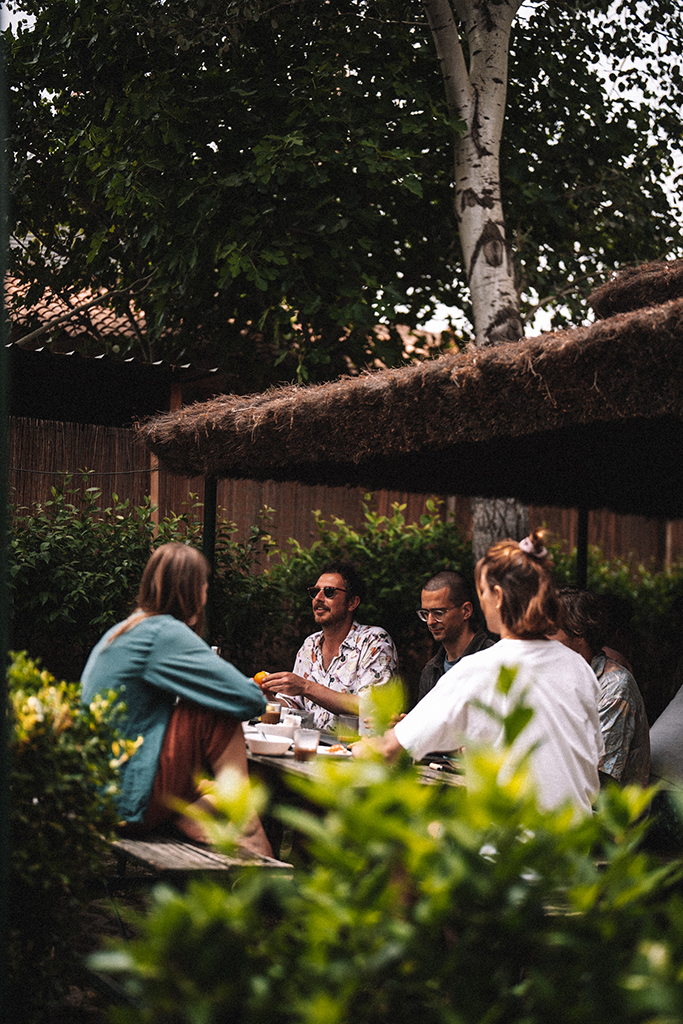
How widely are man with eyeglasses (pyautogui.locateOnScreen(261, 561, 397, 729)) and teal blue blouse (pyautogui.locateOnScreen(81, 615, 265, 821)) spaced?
5.96ft

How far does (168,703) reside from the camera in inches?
122

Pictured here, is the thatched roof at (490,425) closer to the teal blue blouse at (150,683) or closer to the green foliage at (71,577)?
the green foliage at (71,577)

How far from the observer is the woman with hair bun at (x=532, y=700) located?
2770mm

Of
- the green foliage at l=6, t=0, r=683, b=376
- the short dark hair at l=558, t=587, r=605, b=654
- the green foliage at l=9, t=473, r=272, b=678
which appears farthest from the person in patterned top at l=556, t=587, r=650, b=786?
the green foliage at l=6, t=0, r=683, b=376

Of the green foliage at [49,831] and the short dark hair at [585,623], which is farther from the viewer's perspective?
the short dark hair at [585,623]

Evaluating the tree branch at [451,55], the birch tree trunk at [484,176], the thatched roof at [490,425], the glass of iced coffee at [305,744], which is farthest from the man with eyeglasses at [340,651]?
the tree branch at [451,55]

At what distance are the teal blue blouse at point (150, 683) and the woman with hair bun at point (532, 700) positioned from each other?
0.57 meters

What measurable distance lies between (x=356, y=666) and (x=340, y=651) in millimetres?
147

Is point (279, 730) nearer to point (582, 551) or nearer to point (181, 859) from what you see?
point (181, 859)

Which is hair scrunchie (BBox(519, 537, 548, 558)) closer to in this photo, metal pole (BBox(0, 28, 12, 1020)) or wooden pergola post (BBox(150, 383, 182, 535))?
metal pole (BBox(0, 28, 12, 1020))

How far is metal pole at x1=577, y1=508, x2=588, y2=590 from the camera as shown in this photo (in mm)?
7395

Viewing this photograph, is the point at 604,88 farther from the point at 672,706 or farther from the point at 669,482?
the point at 672,706

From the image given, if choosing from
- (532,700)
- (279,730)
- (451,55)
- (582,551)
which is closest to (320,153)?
(451,55)

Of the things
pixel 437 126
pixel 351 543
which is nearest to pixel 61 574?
pixel 351 543
